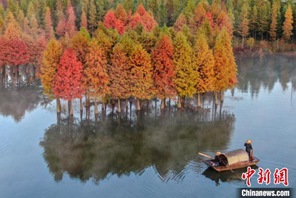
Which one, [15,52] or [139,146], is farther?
[15,52]

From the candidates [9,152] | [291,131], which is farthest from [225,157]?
[9,152]

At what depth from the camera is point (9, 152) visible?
53906 mm

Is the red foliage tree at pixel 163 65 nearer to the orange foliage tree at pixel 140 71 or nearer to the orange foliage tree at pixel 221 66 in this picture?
the orange foliage tree at pixel 140 71

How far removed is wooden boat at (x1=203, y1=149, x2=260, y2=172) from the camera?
1811 inches

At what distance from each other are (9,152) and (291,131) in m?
38.4

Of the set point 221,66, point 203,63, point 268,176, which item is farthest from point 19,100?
point 268,176

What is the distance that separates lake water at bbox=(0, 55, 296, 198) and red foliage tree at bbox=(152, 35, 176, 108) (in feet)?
15.8

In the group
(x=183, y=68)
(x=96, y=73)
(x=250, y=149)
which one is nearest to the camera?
(x=250, y=149)

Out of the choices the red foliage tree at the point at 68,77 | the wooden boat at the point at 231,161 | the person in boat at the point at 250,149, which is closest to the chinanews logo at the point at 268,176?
the wooden boat at the point at 231,161

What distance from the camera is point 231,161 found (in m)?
46.0

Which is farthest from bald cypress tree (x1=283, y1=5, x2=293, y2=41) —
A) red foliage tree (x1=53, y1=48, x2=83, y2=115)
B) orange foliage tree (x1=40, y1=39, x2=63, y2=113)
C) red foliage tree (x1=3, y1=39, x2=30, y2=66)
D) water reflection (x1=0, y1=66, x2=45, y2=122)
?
orange foliage tree (x1=40, y1=39, x2=63, y2=113)

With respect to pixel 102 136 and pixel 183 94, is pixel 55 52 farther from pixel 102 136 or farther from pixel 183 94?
pixel 183 94

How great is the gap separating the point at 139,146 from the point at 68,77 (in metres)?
16.6

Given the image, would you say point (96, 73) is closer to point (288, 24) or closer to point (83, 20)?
point (83, 20)
